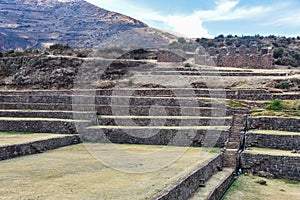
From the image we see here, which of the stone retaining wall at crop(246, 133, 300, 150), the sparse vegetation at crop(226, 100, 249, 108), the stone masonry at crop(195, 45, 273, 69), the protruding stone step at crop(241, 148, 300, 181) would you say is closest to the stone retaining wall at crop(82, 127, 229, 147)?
the stone retaining wall at crop(246, 133, 300, 150)

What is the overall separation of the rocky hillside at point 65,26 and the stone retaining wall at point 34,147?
67.3 metres

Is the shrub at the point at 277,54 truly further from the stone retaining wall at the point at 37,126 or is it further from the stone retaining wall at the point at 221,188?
the stone retaining wall at the point at 221,188

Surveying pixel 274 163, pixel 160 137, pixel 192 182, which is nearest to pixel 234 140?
pixel 274 163

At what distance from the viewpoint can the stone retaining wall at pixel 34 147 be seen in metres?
17.2

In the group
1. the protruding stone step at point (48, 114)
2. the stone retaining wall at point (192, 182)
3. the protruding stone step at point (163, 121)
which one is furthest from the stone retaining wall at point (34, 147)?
the stone retaining wall at point (192, 182)

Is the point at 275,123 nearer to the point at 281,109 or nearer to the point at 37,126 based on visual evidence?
the point at 281,109

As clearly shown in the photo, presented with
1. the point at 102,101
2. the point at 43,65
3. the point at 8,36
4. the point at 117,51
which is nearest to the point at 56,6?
the point at 8,36

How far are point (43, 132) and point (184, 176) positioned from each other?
1285 centimetres

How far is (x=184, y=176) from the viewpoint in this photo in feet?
44.2

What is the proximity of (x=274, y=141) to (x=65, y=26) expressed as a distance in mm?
109777

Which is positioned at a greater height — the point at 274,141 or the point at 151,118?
the point at 151,118

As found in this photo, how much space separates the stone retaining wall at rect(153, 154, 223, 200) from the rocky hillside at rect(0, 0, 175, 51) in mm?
72517

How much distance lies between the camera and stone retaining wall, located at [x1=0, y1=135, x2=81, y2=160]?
17.2 metres

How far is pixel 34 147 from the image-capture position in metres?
19.0
